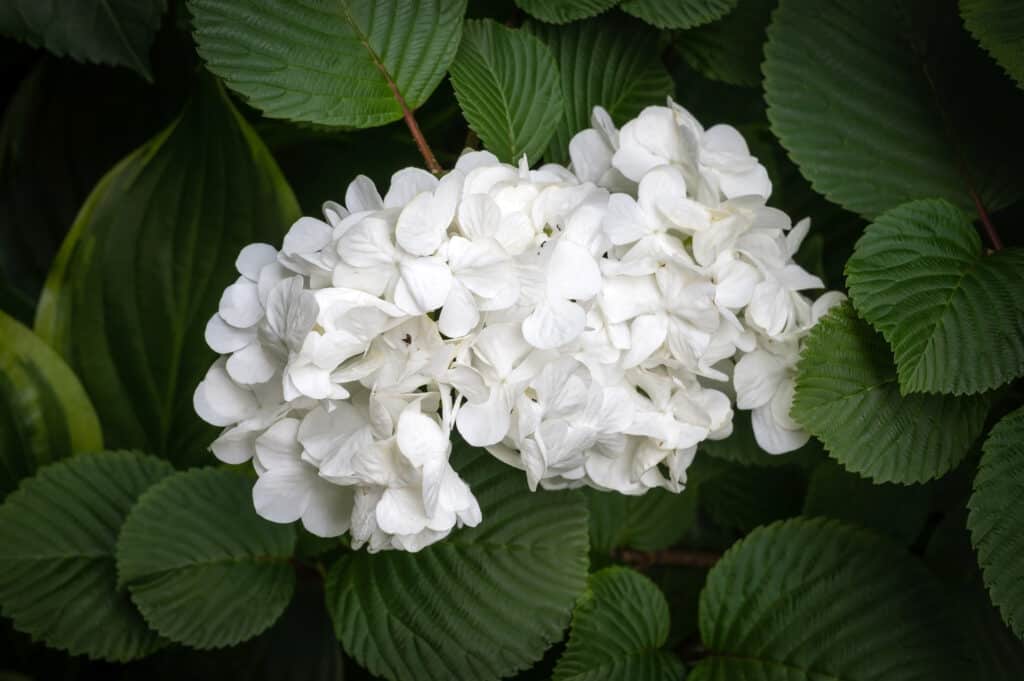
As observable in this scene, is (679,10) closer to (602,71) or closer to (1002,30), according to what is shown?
(602,71)

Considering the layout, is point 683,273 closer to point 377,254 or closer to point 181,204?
point 377,254

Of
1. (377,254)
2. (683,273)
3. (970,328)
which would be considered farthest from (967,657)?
(377,254)

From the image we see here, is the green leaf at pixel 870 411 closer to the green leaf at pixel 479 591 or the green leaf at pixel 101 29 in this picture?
the green leaf at pixel 479 591

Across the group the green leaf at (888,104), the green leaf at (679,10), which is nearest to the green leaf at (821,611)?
the green leaf at (888,104)

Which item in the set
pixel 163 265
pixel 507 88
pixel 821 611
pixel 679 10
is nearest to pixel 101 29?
pixel 163 265

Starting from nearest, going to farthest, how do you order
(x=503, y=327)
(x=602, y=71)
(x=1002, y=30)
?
(x=503, y=327), (x=1002, y=30), (x=602, y=71)

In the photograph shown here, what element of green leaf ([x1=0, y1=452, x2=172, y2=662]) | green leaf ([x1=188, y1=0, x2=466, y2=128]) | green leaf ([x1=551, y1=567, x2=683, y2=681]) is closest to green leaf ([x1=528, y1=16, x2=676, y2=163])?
green leaf ([x1=188, y1=0, x2=466, y2=128])

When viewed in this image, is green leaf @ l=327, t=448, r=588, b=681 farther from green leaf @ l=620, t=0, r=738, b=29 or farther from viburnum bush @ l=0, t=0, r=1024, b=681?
green leaf @ l=620, t=0, r=738, b=29

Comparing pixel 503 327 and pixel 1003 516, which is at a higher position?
pixel 503 327
